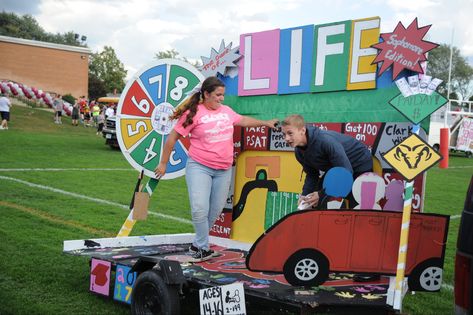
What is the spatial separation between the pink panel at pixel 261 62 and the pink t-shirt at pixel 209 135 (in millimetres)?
972

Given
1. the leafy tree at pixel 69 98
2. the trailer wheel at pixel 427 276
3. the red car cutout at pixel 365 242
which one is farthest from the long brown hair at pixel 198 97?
the leafy tree at pixel 69 98

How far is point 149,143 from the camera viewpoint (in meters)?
5.90

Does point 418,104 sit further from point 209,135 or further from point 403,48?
point 209,135

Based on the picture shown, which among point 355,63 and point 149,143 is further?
point 149,143

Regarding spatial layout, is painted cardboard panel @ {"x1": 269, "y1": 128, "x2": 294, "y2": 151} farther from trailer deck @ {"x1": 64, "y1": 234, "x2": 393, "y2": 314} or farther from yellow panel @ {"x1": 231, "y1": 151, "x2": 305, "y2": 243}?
trailer deck @ {"x1": 64, "y1": 234, "x2": 393, "y2": 314}

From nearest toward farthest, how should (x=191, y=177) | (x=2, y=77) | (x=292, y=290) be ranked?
(x=292, y=290) → (x=191, y=177) → (x=2, y=77)

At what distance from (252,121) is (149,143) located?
4.19 feet

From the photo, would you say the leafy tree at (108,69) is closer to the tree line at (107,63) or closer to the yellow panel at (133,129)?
the tree line at (107,63)

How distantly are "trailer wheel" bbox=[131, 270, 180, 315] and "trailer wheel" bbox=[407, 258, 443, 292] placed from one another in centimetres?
168

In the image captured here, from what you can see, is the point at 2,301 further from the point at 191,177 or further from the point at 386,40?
the point at 386,40

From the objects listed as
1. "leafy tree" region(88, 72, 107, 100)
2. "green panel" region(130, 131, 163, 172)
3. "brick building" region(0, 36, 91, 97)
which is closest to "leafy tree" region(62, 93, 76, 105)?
"brick building" region(0, 36, 91, 97)

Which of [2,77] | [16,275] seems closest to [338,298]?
[16,275]

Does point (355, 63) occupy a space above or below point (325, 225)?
above

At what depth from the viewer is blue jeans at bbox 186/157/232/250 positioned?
4934 mm
